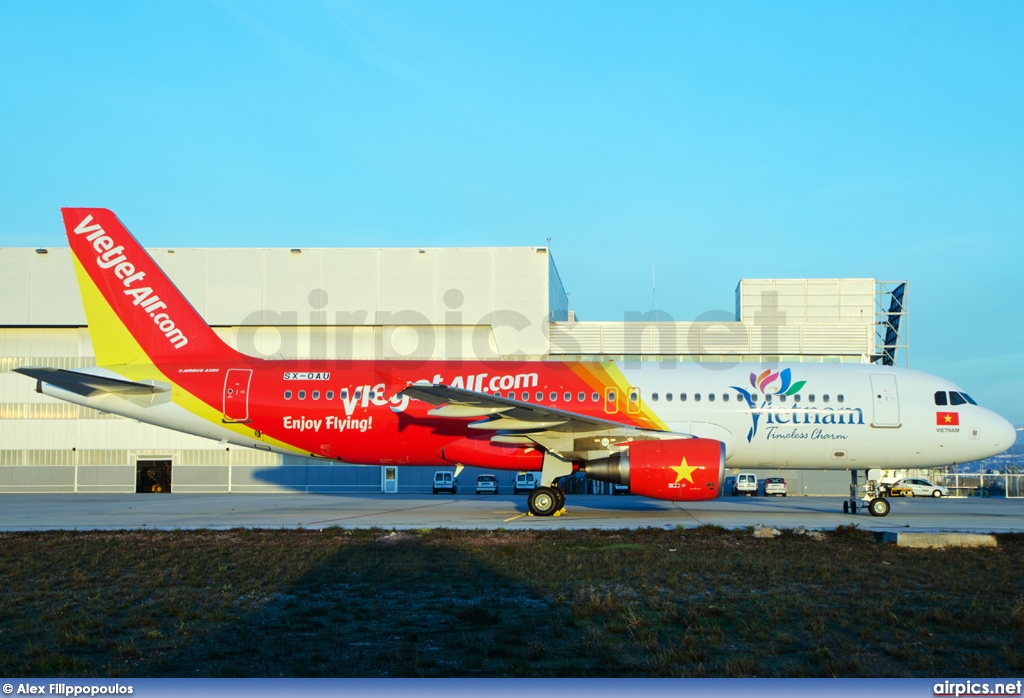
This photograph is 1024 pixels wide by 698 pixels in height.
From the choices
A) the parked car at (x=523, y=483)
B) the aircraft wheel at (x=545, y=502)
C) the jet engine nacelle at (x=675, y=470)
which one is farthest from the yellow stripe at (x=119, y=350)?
the parked car at (x=523, y=483)

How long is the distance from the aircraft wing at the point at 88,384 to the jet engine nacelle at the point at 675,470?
11686mm

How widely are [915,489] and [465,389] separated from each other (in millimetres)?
30156

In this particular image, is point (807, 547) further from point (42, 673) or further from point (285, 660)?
point (42, 673)

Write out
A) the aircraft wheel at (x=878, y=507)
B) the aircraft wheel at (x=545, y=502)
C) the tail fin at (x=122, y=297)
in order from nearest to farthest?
1. the aircraft wheel at (x=545, y=502)
2. the aircraft wheel at (x=878, y=507)
3. the tail fin at (x=122, y=297)

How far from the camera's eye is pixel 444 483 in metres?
38.6

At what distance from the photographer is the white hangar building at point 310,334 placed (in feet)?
128

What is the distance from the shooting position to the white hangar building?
39.1m

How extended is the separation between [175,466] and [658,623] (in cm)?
3753

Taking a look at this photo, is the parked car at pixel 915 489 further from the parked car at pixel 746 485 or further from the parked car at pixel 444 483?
the parked car at pixel 444 483

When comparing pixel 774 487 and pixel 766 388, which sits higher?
pixel 766 388

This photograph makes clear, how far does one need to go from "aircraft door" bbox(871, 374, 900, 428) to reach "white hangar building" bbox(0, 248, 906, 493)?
19349mm

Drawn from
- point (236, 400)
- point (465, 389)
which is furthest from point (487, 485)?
point (236, 400)
